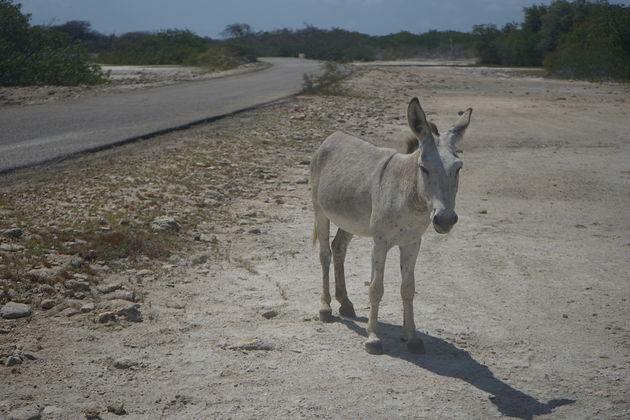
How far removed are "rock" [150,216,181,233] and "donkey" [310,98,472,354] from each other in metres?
2.47

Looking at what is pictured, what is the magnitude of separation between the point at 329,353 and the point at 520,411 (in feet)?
5.35

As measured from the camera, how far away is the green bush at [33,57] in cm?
2669

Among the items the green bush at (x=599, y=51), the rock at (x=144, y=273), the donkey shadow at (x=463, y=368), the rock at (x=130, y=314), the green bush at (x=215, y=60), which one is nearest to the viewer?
the donkey shadow at (x=463, y=368)

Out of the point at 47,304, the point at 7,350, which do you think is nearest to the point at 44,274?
the point at 47,304

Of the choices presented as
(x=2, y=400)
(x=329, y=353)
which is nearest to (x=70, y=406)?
(x=2, y=400)

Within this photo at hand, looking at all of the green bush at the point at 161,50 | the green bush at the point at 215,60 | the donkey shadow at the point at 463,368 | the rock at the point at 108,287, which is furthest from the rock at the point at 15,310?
the green bush at the point at 161,50

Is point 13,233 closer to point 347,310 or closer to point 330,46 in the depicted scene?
point 347,310

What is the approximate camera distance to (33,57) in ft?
92.7

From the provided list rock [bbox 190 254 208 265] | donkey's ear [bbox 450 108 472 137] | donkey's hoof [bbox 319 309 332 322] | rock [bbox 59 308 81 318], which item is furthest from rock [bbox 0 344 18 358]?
donkey's ear [bbox 450 108 472 137]

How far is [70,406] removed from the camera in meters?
4.54

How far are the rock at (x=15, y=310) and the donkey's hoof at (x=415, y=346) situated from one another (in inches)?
137

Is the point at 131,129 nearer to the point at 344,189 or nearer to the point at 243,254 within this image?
the point at 243,254

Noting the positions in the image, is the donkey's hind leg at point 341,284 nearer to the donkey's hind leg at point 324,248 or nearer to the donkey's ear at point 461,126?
the donkey's hind leg at point 324,248

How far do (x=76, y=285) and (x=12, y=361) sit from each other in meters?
1.51
